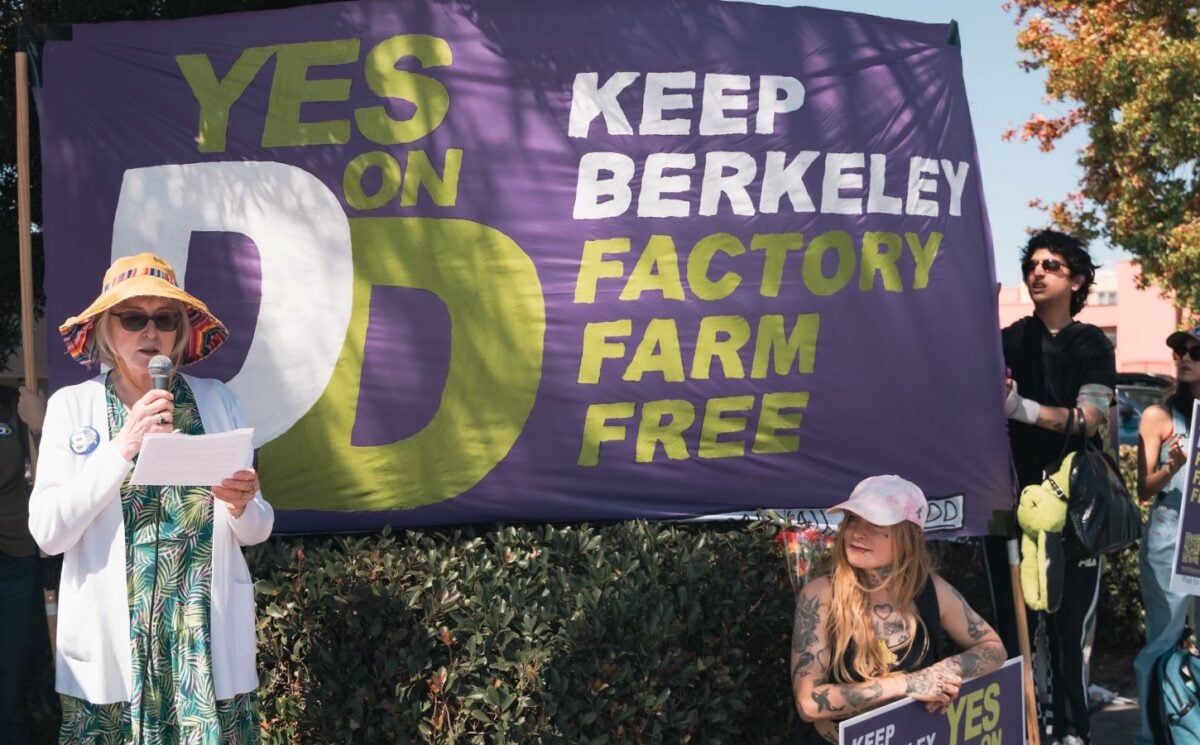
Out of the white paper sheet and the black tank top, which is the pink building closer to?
the black tank top

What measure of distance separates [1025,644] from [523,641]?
2349mm

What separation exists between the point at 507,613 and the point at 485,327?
1.39m

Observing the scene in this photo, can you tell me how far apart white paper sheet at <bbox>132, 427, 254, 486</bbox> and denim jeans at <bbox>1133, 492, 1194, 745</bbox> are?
427cm

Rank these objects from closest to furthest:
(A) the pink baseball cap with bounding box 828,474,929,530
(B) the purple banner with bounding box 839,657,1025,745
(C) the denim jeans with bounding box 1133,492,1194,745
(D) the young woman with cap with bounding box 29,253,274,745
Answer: (D) the young woman with cap with bounding box 29,253,274,745 < (B) the purple banner with bounding box 839,657,1025,745 < (A) the pink baseball cap with bounding box 828,474,929,530 < (C) the denim jeans with bounding box 1133,492,1194,745

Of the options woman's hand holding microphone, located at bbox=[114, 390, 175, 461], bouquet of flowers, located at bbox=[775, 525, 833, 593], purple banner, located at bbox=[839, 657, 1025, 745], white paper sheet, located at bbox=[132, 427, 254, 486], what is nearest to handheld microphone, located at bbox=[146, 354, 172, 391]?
woman's hand holding microphone, located at bbox=[114, 390, 175, 461]

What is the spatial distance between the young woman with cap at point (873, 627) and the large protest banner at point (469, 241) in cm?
141

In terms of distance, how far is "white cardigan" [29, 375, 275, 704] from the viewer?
3213mm

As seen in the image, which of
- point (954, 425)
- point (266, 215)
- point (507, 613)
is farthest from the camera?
point (954, 425)

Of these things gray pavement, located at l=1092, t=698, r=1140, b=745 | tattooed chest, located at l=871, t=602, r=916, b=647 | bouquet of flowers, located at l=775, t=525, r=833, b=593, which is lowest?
gray pavement, located at l=1092, t=698, r=1140, b=745

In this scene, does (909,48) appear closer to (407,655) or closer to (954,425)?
(954,425)

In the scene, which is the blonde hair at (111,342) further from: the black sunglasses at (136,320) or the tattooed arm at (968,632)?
the tattooed arm at (968,632)

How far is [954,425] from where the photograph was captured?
5.88 meters

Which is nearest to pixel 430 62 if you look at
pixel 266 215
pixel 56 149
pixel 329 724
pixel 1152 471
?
pixel 266 215

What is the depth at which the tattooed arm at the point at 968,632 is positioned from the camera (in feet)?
13.8
